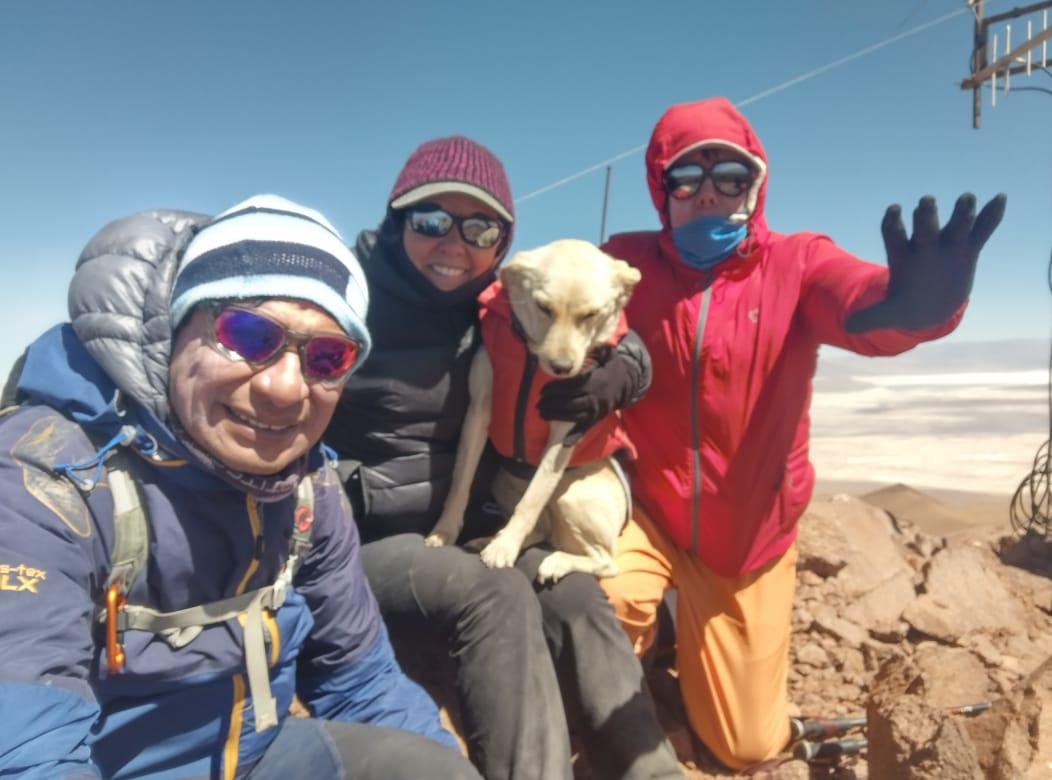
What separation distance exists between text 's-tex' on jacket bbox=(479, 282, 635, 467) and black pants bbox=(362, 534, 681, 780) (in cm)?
61

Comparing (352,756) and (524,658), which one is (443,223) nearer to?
(524,658)

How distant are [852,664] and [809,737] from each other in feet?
3.08

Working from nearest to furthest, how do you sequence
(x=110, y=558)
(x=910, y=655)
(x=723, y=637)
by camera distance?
(x=110, y=558) < (x=723, y=637) < (x=910, y=655)

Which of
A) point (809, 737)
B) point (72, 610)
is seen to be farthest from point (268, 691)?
point (809, 737)

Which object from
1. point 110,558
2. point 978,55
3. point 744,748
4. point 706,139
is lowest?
point 744,748

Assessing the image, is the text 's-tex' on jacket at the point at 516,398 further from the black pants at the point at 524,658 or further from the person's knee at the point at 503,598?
the person's knee at the point at 503,598

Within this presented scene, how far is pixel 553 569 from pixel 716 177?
1979 mm

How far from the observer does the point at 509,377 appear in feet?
10.6

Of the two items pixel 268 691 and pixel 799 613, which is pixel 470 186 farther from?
pixel 799 613

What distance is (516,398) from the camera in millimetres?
3266

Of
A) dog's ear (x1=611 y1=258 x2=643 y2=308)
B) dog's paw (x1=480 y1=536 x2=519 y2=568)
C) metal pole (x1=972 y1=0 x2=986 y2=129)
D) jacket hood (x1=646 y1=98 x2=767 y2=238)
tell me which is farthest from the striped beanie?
metal pole (x1=972 y1=0 x2=986 y2=129)

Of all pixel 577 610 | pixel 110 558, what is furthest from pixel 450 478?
pixel 110 558

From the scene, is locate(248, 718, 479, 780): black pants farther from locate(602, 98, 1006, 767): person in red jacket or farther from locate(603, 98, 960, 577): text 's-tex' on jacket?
locate(603, 98, 960, 577): text 's-tex' on jacket

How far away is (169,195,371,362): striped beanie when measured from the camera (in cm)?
166
